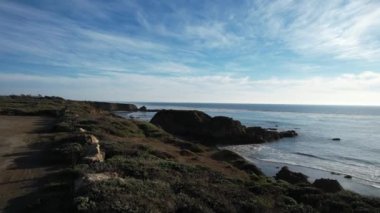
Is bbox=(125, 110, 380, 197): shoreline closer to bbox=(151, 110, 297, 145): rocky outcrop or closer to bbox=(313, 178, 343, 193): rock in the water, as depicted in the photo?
bbox=(313, 178, 343, 193): rock in the water

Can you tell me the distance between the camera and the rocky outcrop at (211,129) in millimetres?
51438

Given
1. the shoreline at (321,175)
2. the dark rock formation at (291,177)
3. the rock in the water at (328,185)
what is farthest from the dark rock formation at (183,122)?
the rock in the water at (328,185)

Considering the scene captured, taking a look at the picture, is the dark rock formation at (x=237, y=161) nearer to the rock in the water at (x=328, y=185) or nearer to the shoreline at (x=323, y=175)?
the shoreline at (x=323, y=175)

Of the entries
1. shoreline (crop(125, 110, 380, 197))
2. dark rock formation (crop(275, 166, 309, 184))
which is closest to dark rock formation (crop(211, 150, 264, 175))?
shoreline (crop(125, 110, 380, 197))

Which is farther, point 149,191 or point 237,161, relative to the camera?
point 237,161

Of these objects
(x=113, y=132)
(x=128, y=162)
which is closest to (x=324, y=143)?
(x=113, y=132)

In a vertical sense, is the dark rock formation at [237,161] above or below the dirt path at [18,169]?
below

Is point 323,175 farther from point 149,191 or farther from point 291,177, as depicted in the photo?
point 149,191

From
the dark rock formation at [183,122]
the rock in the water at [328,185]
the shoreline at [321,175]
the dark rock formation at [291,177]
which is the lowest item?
the shoreline at [321,175]

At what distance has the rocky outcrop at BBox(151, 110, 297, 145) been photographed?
51438mm

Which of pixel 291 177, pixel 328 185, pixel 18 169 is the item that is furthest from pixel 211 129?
pixel 18 169

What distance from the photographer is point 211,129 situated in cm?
5397

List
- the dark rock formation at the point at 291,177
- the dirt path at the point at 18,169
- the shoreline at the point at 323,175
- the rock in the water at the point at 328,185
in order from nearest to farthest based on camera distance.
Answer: the dirt path at the point at 18,169 < the rock in the water at the point at 328,185 < the dark rock formation at the point at 291,177 < the shoreline at the point at 323,175

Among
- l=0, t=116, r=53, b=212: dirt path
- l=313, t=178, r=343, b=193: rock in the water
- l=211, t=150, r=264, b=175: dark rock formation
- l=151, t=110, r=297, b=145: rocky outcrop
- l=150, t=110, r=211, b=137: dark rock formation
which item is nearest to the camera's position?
l=0, t=116, r=53, b=212: dirt path
